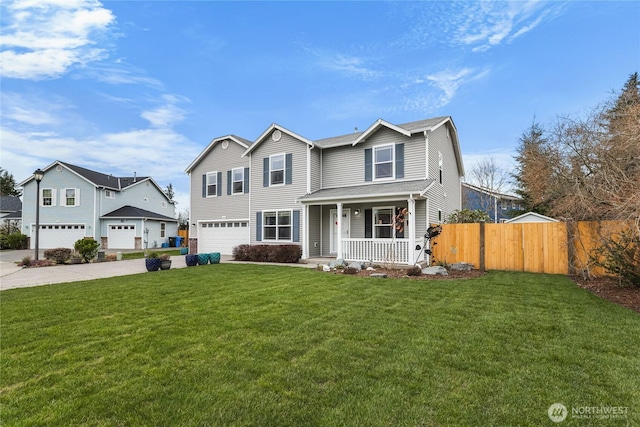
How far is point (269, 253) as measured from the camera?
14.9 metres

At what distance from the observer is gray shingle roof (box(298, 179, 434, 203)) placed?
38.9 ft

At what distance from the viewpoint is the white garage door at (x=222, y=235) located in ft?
59.6

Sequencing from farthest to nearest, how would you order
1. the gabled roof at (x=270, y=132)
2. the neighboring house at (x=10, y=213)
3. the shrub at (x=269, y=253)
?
the neighboring house at (x=10, y=213) < the gabled roof at (x=270, y=132) < the shrub at (x=269, y=253)

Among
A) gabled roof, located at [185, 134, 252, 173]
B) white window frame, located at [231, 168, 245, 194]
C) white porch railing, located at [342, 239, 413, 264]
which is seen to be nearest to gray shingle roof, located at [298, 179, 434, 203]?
white porch railing, located at [342, 239, 413, 264]

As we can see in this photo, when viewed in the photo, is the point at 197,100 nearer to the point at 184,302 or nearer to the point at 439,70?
the point at 439,70

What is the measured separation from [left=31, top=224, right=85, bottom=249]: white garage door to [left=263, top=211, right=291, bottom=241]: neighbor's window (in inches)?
767

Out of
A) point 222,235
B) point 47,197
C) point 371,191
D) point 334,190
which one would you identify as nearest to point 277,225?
point 334,190

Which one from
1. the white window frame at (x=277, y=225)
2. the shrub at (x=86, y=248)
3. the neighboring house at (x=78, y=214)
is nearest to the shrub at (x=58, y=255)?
the shrub at (x=86, y=248)

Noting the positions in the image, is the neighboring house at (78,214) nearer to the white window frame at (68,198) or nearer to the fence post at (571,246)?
the white window frame at (68,198)

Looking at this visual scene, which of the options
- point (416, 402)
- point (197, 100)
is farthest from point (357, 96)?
point (416, 402)

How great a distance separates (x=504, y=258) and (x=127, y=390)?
12.0m

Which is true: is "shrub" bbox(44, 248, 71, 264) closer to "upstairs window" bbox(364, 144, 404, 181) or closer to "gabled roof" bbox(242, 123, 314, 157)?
"gabled roof" bbox(242, 123, 314, 157)

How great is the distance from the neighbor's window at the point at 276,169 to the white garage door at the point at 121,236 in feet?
56.9

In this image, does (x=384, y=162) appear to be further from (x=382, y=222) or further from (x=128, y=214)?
(x=128, y=214)
